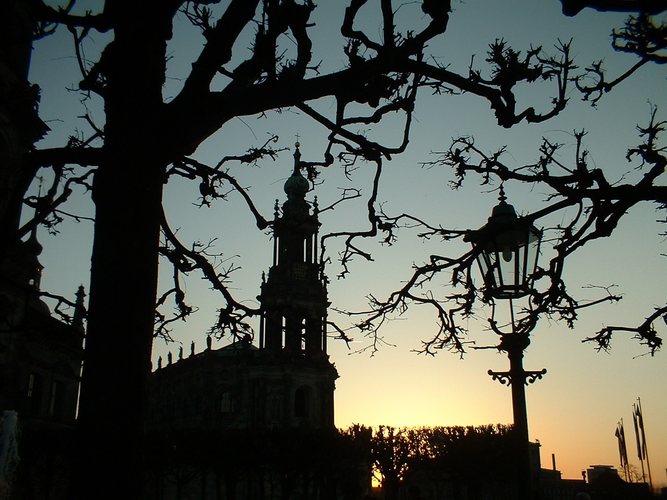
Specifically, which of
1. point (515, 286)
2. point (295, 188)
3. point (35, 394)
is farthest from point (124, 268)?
point (295, 188)

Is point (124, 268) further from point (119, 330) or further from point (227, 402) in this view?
point (227, 402)

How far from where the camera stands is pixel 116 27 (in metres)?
4.96

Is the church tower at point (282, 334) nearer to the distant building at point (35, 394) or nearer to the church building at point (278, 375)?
the church building at point (278, 375)

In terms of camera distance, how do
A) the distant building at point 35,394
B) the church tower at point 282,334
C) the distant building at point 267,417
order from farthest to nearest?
the church tower at point 282,334 < the distant building at point 267,417 < the distant building at point 35,394

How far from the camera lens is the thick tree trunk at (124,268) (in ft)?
13.4

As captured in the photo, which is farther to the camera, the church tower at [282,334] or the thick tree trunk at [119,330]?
the church tower at [282,334]

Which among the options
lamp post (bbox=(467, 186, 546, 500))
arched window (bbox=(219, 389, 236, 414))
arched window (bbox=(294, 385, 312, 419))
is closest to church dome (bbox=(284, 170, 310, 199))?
arched window (bbox=(294, 385, 312, 419))

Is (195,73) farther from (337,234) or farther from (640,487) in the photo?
(640,487)

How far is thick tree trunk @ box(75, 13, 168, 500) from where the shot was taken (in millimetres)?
4070

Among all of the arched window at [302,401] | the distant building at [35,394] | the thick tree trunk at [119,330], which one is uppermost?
the arched window at [302,401]

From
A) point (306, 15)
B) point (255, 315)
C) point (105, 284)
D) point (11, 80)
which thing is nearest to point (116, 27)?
point (306, 15)

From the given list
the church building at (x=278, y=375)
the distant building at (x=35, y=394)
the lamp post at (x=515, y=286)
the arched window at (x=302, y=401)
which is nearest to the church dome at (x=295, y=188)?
the church building at (x=278, y=375)

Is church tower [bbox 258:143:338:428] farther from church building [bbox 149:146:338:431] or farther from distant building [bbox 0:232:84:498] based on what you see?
distant building [bbox 0:232:84:498]

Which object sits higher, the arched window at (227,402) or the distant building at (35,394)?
the arched window at (227,402)
